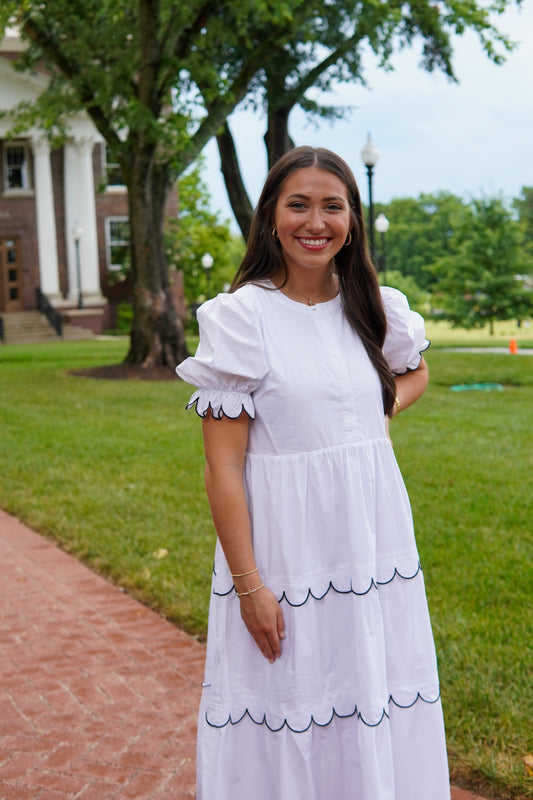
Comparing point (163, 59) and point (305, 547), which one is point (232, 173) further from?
point (305, 547)

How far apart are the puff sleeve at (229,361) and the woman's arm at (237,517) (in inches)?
1.5

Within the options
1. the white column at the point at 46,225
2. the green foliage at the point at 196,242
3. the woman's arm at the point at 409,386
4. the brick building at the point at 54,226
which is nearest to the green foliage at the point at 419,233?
the green foliage at the point at 196,242

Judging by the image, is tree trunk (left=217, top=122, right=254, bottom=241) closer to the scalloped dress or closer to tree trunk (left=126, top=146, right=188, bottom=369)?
tree trunk (left=126, top=146, right=188, bottom=369)

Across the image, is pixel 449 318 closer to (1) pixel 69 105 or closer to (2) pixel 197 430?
(1) pixel 69 105

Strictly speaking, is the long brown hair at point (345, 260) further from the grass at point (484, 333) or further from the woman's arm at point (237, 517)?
the grass at point (484, 333)

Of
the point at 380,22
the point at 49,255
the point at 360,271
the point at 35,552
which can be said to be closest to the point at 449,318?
the point at 49,255

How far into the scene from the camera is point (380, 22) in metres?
16.2

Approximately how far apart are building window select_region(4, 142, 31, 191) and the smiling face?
113 feet

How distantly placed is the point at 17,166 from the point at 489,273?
20.4 m

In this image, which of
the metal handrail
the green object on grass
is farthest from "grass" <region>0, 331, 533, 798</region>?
the metal handrail

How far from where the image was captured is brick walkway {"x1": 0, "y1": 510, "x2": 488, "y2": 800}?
10.7 ft

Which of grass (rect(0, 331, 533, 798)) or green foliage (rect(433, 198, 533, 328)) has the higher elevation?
green foliage (rect(433, 198, 533, 328))

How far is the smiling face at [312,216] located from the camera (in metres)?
2.31

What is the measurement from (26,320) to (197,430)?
24.0 m
